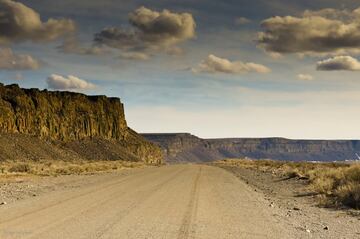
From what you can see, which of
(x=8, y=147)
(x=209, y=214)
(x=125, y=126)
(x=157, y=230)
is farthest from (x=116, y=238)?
(x=125, y=126)

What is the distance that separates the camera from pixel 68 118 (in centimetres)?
13075

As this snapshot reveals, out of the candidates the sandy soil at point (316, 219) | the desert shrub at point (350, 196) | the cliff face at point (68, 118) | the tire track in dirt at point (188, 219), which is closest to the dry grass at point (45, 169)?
the tire track in dirt at point (188, 219)

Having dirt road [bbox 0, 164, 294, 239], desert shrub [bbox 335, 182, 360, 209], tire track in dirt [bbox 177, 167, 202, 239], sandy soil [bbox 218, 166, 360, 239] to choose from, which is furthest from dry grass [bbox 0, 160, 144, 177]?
desert shrub [bbox 335, 182, 360, 209]

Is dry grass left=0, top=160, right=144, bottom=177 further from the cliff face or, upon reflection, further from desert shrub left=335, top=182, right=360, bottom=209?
the cliff face

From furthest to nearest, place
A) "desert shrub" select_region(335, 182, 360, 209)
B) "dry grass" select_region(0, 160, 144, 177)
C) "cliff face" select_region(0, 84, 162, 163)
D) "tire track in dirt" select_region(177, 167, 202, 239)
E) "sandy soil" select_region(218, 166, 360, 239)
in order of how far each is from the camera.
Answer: "cliff face" select_region(0, 84, 162, 163) → "dry grass" select_region(0, 160, 144, 177) → "desert shrub" select_region(335, 182, 360, 209) → "sandy soil" select_region(218, 166, 360, 239) → "tire track in dirt" select_region(177, 167, 202, 239)

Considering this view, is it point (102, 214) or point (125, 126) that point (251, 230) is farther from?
point (125, 126)

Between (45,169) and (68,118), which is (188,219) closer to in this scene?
(45,169)

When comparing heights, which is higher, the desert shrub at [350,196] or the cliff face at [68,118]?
the cliff face at [68,118]

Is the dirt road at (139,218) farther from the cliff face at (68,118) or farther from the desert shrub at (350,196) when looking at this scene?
the cliff face at (68,118)

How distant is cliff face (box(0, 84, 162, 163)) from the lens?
356 feet

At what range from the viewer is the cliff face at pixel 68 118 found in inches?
4277

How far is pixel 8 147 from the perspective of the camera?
288 feet

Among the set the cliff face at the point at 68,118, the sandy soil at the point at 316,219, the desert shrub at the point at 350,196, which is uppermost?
the cliff face at the point at 68,118

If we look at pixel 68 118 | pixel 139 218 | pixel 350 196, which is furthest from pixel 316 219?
pixel 68 118
